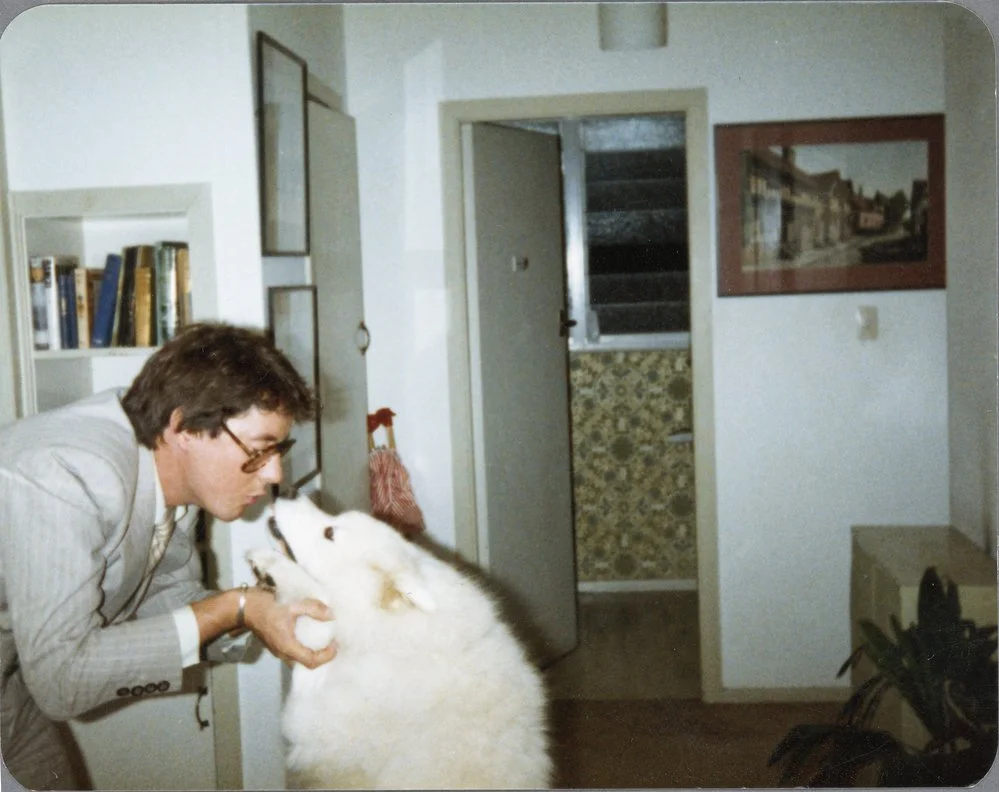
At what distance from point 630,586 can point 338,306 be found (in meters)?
2.29

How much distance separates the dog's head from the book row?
2.80ft

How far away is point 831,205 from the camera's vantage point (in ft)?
10.5

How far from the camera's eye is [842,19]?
3127mm

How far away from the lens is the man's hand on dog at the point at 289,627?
55.8 inches

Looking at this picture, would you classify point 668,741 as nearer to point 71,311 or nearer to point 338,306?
point 338,306

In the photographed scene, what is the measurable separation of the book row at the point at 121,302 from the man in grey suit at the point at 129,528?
649mm

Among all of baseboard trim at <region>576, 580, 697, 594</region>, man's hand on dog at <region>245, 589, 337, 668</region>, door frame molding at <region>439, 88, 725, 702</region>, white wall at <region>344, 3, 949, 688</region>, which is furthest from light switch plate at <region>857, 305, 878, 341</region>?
man's hand on dog at <region>245, 589, 337, 668</region>

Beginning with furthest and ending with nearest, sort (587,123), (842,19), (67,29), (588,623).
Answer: (587,123) → (588,623) → (842,19) → (67,29)

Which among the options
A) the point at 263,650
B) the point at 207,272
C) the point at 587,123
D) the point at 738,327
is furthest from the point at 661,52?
the point at 263,650

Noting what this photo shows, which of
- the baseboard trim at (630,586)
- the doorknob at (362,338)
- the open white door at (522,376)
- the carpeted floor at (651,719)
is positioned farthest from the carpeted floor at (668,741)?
the doorknob at (362,338)

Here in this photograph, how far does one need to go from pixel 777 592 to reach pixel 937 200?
1.42 metres

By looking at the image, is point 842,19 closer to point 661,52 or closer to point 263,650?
point 661,52

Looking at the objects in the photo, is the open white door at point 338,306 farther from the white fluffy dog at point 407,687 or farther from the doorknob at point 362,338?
the white fluffy dog at point 407,687

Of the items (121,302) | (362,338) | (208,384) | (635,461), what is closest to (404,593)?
(208,384)
